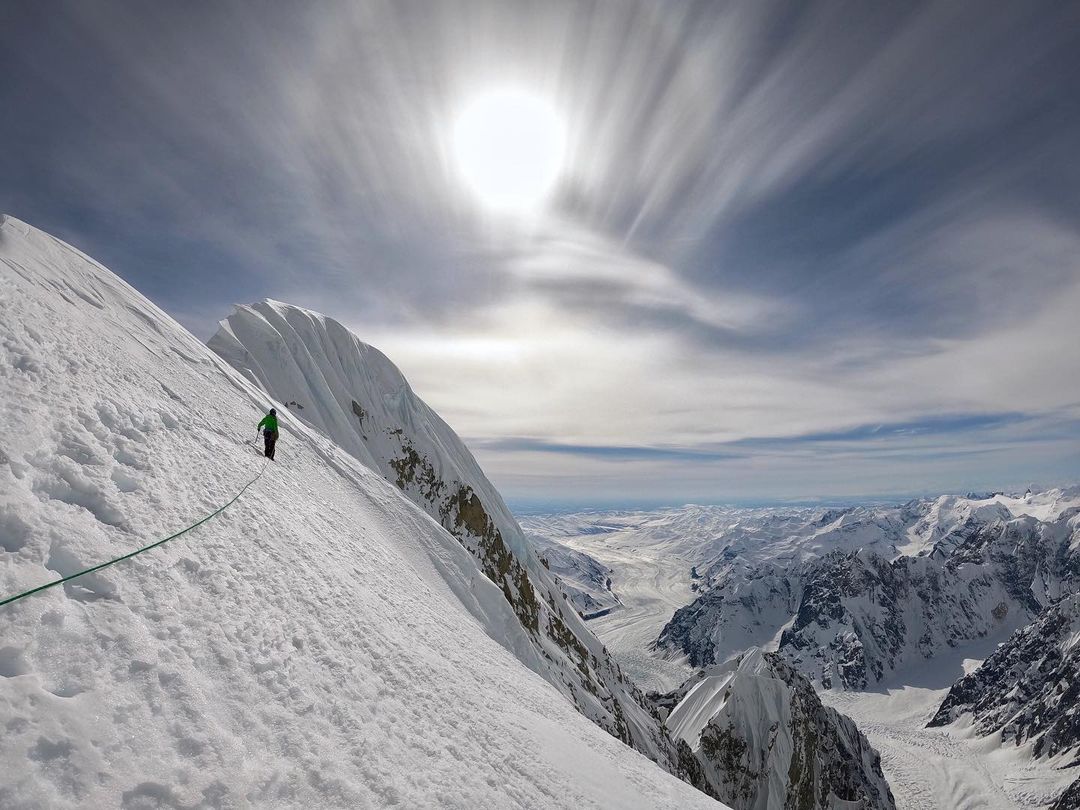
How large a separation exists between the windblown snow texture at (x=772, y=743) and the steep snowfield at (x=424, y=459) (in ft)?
106

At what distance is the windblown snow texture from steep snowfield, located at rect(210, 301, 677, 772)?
32.5 m

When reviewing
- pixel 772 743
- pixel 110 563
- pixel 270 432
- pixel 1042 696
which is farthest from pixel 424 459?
pixel 1042 696

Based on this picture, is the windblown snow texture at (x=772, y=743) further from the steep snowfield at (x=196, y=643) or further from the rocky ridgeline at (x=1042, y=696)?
the rocky ridgeline at (x=1042, y=696)

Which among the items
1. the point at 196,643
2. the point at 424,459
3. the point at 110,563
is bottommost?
the point at 196,643

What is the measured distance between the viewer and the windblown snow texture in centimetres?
8375

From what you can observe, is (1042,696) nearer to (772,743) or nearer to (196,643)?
(772,743)

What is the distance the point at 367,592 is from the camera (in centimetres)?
1241

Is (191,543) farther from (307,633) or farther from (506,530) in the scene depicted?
(506,530)

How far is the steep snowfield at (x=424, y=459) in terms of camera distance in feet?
137

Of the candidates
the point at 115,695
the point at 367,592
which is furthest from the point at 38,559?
the point at 367,592

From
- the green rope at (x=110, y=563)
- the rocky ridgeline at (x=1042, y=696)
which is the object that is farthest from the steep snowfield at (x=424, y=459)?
the rocky ridgeline at (x=1042, y=696)

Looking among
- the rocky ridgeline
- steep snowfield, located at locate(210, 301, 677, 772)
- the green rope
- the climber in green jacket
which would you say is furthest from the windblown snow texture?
the rocky ridgeline

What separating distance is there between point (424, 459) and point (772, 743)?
8143 centimetres

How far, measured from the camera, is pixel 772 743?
86938mm
